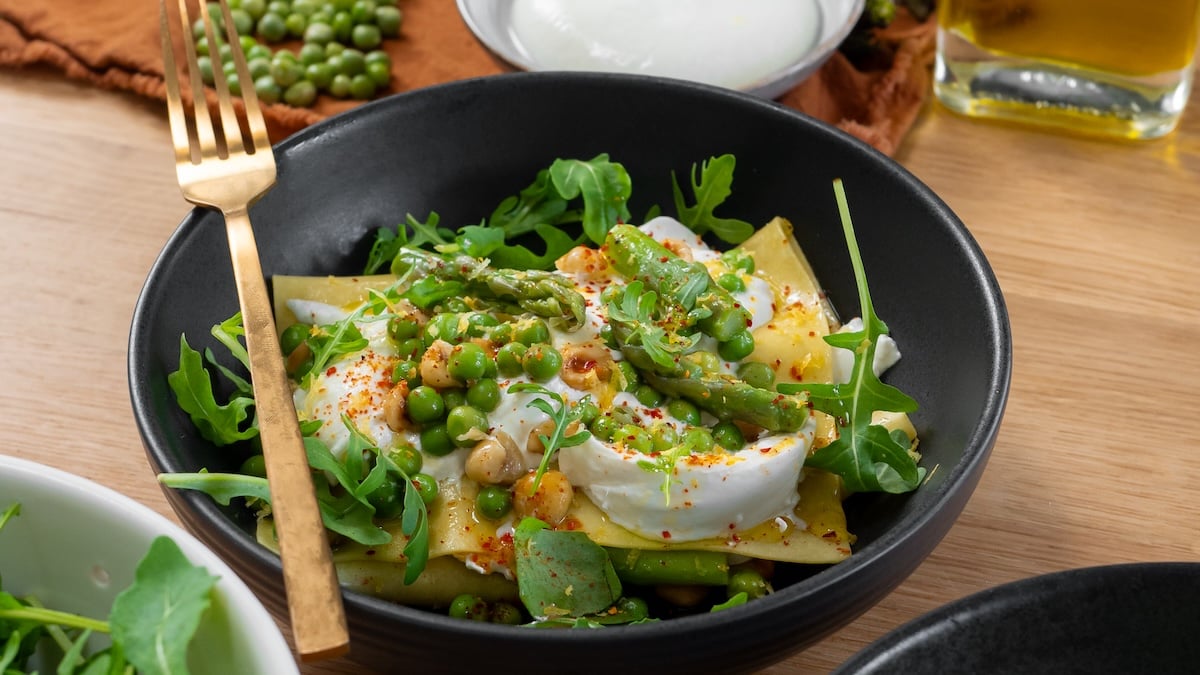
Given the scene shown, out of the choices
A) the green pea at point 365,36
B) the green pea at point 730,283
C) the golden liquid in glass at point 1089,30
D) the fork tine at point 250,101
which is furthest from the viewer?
the green pea at point 365,36

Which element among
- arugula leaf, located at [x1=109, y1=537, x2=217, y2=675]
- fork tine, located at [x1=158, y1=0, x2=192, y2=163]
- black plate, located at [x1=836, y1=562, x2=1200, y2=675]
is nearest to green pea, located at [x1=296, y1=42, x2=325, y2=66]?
fork tine, located at [x1=158, y1=0, x2=192, y2=163]

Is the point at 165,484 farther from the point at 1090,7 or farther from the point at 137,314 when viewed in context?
the point at 1090,7

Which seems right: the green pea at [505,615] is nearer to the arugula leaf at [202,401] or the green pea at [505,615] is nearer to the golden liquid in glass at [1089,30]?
the arugula leaf at [202,401]

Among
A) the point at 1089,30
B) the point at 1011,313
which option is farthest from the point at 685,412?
the point at 1089,30

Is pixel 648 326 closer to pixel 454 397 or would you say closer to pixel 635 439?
pixel 635 439

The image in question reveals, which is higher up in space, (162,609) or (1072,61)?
(162,609)

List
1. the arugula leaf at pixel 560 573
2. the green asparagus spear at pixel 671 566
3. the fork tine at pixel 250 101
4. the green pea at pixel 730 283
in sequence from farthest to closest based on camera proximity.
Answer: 1. the fork tine at pixel 250 101
2. the green pea at pixel 730 283
3. the green asparagus spear at pixel 671 566
4. the arugula leaf at pixel 560 573

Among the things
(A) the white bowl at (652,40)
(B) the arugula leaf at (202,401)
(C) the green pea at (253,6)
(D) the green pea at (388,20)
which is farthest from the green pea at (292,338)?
(C) the green pea at (253,6)

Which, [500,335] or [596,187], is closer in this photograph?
[500,335]

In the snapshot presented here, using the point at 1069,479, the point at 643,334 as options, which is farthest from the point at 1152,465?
the point at 643,334
